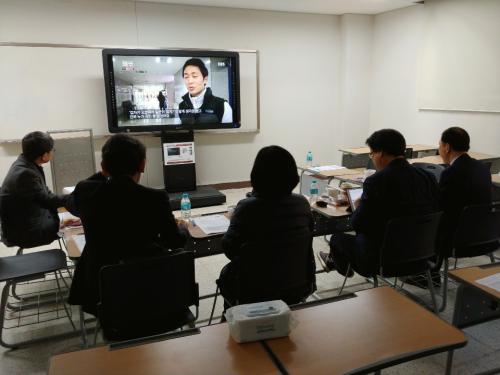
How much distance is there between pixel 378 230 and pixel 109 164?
5.14ft

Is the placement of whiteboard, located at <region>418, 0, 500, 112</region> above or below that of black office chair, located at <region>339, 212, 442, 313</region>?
above

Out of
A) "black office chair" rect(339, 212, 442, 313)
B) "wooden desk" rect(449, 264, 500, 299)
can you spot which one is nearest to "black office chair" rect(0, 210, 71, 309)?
"black office chair" rect(339, 212, 442, 313)

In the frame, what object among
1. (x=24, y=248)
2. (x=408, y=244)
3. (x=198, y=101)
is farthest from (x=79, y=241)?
(x=198, y=101)

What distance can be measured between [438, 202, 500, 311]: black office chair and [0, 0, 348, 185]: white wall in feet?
13.5

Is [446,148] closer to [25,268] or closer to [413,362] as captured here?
[413,362]

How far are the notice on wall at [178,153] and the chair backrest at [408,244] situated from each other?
149 inches

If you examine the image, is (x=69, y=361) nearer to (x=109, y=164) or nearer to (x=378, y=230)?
(x=109, y=164)

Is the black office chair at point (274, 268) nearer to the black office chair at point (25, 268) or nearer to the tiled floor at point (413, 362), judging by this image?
the tiled floor at point (413, 362)

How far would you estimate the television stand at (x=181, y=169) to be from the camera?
5.54 metres

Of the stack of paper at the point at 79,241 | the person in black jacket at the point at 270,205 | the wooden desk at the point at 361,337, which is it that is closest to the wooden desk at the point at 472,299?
the wooden desk at the point at 361,337

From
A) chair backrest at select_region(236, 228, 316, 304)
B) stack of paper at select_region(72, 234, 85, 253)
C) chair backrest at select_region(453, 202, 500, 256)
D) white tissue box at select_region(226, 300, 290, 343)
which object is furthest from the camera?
chair backrest at select_region(453, 202, 500, 256)

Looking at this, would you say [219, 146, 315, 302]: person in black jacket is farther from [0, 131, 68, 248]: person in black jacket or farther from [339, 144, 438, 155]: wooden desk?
[339, 144, 438, 155]: wooden desk

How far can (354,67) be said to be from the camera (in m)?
6.76

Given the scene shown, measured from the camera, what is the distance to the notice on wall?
5.55 m
